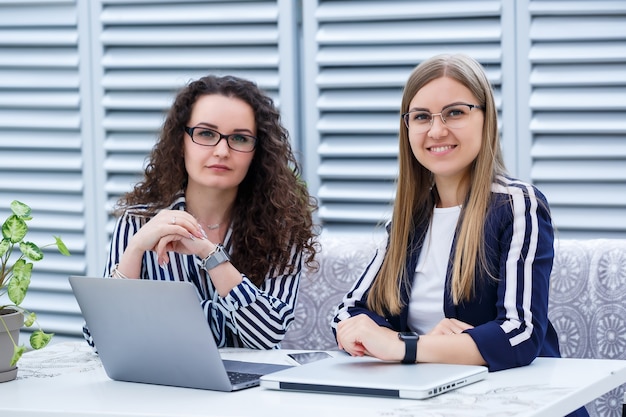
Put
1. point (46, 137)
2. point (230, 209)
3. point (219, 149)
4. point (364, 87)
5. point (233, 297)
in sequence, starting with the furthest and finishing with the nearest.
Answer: point (46, 137)
point (364, 87)
point (230, 209)
point (219, 149)
point (233, 297)

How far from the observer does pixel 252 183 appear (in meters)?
2.64

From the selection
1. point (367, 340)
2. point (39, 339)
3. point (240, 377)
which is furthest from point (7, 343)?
point (367, 340)

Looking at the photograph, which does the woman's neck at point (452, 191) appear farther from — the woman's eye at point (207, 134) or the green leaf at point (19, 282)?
the green leaf at point (19, 282)

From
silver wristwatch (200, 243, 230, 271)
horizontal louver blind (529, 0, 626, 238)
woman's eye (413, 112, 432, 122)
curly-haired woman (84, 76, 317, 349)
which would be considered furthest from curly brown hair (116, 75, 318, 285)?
horizontal louver blind (529, 0, 626, 238)

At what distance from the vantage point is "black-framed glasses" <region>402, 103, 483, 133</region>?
7.18 ft

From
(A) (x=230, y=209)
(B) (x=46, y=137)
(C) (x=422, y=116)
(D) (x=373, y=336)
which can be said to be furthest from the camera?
(B) (x=46, y=137)

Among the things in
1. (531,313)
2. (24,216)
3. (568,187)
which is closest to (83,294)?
(24,216)

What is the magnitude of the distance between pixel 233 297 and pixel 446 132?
613 millimetres

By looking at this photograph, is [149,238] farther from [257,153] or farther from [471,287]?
[471,287]

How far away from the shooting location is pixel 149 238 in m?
2.25

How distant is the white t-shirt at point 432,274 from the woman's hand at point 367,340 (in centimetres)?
19

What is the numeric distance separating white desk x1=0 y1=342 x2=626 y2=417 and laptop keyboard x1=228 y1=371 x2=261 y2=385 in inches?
2.4

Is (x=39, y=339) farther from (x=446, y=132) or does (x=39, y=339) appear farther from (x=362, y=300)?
(x=446, y=132)

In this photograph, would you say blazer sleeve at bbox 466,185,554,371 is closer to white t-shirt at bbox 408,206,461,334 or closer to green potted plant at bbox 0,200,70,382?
white t-shirt at bbox 408,206,461,334
